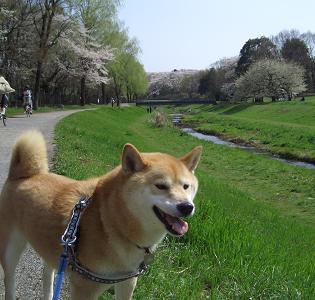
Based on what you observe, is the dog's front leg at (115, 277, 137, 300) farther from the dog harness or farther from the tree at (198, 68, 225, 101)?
the tree at (198, 68, 225, 101)

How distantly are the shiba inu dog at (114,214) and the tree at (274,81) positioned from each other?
67493 mm

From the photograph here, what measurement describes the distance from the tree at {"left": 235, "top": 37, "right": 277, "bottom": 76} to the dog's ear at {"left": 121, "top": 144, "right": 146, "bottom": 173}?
87.4 metres

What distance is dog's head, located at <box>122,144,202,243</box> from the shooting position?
3.00 metres

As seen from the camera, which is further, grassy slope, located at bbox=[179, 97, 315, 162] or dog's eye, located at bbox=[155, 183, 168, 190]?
grassy slope, located at bbox=[179, 97, 315, 162]

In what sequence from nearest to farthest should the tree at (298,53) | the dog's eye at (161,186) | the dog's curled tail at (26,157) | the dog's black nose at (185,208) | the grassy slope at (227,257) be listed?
1. the dog's black nose at (185,208)
2. the dog's eye at (161,186)
3. the dog's curled tail at (26,157)
4. the grassy slope at (227,257)
5. the tree at (298,53)

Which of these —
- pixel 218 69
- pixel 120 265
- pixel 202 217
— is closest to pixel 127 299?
pixel 120 265

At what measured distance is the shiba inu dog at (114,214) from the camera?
10.0ft

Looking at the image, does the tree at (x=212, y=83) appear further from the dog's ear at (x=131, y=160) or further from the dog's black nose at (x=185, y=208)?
the dog's black nose at (x=185, y=208)

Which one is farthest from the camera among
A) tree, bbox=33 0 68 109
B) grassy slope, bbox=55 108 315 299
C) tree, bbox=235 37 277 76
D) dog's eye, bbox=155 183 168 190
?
tree, bbox=235 37 277 76

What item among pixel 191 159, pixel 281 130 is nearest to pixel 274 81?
pixel 281 130

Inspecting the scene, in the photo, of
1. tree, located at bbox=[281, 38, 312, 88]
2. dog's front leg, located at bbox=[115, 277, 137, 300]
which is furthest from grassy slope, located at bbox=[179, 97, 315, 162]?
tree, located at bbox=[281, 38, 312, 88]

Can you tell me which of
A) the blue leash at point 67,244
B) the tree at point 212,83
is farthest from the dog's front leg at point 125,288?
the tree at point 212,83

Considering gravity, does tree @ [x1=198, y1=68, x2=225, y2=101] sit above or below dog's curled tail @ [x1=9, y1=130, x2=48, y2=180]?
below

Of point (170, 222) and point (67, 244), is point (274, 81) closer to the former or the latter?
point (170, 222)
